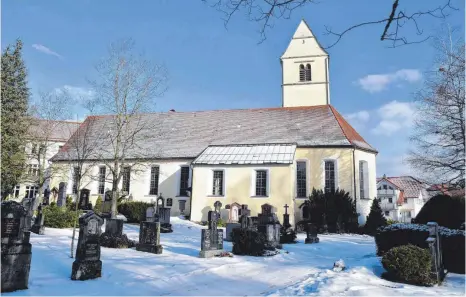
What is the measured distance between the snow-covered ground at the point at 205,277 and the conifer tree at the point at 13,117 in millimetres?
15279

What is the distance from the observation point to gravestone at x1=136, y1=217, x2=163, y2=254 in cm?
1073

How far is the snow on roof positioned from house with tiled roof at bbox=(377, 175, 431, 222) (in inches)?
1267

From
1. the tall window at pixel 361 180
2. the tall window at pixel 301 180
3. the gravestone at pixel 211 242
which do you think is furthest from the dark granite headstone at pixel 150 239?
the tall window at pixel 361 180

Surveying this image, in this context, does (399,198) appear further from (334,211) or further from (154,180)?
(154,180)

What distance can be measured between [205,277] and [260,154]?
55.6 ft

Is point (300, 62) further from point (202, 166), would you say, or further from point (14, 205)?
point (14, 205)

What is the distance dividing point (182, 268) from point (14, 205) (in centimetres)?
404

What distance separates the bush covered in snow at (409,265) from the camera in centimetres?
774

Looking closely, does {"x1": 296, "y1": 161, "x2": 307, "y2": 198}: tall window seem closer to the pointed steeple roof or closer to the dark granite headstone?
the pointed steeple roof

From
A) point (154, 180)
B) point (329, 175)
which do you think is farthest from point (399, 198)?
point (154, 180)

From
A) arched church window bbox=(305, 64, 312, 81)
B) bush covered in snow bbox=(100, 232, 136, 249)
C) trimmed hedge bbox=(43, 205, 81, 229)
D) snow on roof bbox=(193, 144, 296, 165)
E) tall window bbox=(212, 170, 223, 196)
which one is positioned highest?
arched church window bbox=(305, 64, 312, 81)

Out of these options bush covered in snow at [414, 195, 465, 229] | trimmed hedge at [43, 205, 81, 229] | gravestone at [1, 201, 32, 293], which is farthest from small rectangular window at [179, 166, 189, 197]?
gravestone at [1, 201, 32, 293]

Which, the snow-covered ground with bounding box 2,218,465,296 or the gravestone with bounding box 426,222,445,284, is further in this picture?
the gravestone with bounding box 426,222,445,284

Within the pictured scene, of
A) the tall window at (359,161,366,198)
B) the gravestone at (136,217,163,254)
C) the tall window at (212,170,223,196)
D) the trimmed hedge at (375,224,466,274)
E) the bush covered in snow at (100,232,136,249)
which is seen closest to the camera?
the trimmed hedge at (375,224,466,274)
